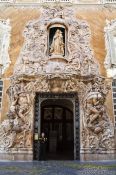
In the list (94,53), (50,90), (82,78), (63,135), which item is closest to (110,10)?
(94,53)

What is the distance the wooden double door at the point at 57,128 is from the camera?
47.3 ft

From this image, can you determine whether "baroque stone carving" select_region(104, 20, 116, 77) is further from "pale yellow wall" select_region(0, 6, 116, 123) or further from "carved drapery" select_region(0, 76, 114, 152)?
"carved drapery" select_region(0, 76, 114, 152)

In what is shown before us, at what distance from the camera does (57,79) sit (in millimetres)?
11922

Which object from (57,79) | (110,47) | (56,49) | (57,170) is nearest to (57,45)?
(56,49)

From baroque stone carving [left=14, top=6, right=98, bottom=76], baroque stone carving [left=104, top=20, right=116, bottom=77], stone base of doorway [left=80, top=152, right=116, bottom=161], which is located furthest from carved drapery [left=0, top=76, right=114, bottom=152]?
baroque stone carving [left=104, top=20, right=116, bottom=77]

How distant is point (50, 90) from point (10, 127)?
2.26m

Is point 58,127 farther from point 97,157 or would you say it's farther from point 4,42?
point 4,42

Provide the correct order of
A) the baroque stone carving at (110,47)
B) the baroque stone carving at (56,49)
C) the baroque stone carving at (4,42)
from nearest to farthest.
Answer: the baroque stone carving at (56,49)
the baroque stone carving at (110,47)
the baroque stone carving at (4,42)

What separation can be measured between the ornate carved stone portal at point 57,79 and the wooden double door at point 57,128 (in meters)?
2.73

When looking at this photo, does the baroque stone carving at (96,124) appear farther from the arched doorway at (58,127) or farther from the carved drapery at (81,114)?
the arched doorway at (58,127)

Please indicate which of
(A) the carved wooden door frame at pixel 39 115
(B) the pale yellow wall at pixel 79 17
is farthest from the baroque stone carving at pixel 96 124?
(B) the pale yellow wall at pixel 79 17

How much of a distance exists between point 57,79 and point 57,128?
3551mm

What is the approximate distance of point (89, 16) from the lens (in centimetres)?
1405

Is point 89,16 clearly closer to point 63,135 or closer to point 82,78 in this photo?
point 82,78
